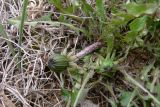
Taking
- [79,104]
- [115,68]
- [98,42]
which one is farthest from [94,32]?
[79,104]

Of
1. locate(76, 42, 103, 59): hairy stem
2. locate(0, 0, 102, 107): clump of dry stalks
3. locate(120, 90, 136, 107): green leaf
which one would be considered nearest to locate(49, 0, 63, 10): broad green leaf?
locate(0, 0, 102, 107): clump of dry stalks

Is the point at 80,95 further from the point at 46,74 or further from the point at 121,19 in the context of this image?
the point at 121,19

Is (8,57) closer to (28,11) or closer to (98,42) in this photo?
(28,11)

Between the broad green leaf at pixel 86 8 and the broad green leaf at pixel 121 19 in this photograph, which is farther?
the broad green leaf at pixel 86 8

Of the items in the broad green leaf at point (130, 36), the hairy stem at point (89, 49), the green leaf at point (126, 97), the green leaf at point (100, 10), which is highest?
the green leaf at point (100, 10)

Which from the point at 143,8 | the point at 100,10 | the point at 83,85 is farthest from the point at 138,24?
the point at 83,85

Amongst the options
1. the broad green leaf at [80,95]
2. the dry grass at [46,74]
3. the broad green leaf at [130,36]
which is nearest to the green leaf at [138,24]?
the broad green leaf at [130,36]

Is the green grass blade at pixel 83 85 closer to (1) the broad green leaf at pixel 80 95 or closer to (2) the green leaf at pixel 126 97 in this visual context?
(1) the broad green leaf at pixel 80 95

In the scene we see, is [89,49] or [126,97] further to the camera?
[89,49]

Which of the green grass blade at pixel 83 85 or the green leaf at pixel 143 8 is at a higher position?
the green leaf at pixel 143 8
